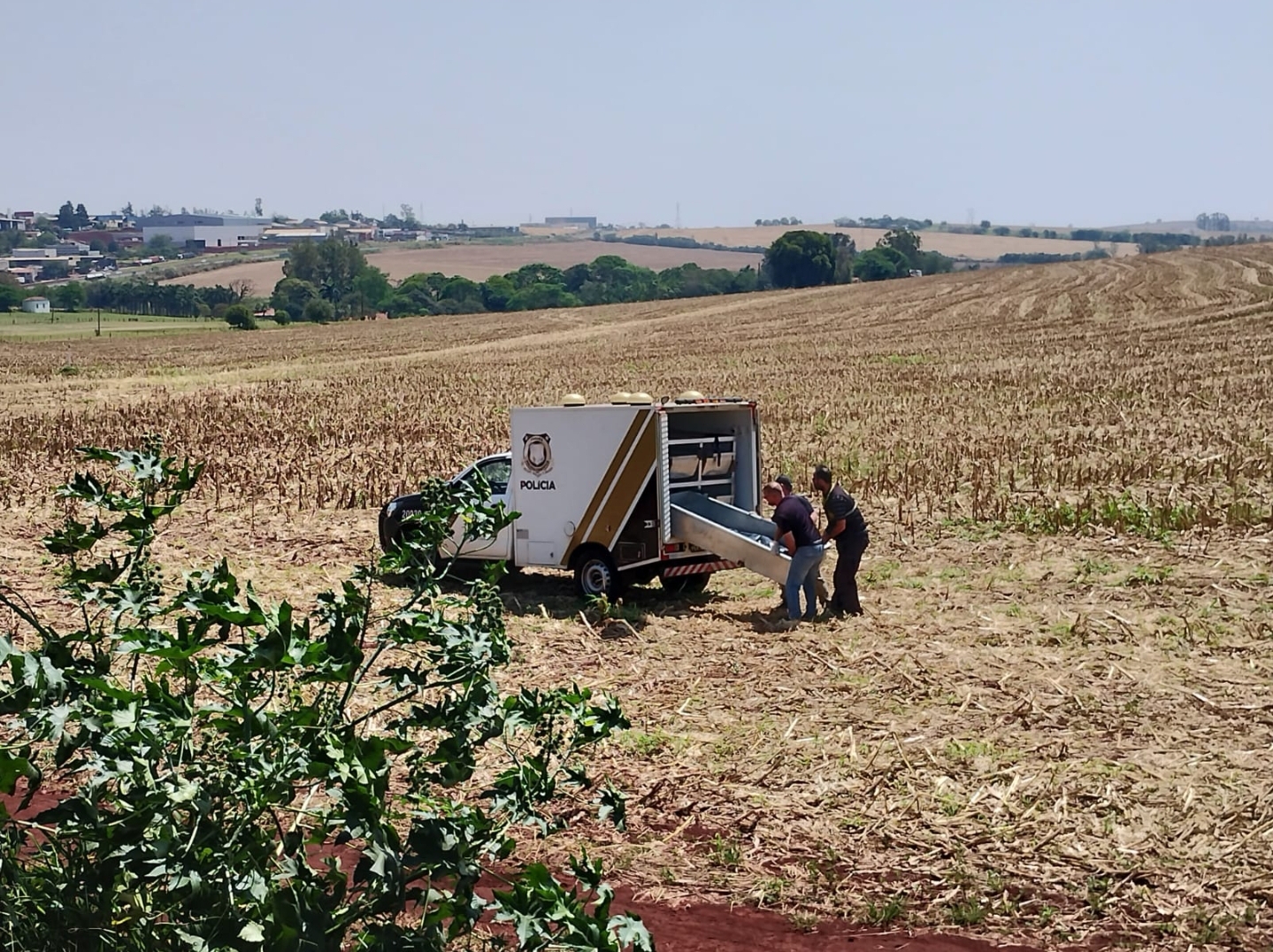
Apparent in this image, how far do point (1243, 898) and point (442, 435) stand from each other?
66.6 ft

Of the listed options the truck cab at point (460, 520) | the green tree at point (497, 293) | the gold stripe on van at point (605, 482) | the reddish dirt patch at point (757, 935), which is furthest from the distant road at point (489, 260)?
the reddish dirt patch at point (757, 935)

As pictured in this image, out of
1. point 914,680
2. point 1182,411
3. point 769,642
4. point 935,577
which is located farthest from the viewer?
point 1182,411

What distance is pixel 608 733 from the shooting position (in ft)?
18.4

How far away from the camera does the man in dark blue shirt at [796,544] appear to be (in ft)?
45.1

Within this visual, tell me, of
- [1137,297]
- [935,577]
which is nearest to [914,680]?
[935,577]

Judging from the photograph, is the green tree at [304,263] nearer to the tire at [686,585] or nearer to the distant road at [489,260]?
the distant road at [489,260]

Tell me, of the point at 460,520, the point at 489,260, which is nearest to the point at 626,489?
the point at 460,520

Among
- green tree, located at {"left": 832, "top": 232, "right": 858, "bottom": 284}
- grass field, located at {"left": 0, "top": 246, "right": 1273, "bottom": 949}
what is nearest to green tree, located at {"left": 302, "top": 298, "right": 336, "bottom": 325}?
green tree, located at {"left": 832, "top": 232, "right": 858, "bottom": 284}

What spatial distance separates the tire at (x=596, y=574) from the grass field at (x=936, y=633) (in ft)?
1.03

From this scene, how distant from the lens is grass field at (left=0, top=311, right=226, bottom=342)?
79.4 meters

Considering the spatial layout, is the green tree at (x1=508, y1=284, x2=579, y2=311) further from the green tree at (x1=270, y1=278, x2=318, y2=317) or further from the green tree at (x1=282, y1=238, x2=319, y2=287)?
the green tree at (x1=282, y1=238, x2=319, y2=287)

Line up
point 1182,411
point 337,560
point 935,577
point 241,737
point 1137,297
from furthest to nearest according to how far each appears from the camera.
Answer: point 1137,297 < point 1182,411 < point 337,560 < point 935,577 < point 241,737

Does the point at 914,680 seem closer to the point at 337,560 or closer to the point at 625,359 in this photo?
the point at 337,560

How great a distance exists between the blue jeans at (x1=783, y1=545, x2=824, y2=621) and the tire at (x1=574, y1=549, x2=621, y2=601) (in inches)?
72.1
